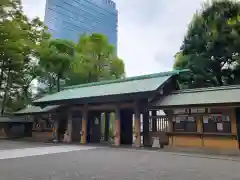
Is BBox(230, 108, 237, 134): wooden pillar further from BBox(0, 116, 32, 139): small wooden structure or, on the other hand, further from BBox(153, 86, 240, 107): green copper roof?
BBox(0, 116, 32, 139): small wooden structure

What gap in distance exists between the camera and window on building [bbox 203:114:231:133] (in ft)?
38.4

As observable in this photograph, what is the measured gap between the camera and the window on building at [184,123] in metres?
12.7

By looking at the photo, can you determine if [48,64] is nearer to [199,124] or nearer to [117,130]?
[117,130]

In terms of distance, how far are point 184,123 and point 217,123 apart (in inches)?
71.2

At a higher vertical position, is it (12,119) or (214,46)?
(214,46)

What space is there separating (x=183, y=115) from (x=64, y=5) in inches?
1609

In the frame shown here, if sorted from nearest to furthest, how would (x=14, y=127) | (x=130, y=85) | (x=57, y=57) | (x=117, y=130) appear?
(x=117, y=130) < (x=130, y=85) < (x=14, y=127) < (x=57, y=57)

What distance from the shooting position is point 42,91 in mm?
31109

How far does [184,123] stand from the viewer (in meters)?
12.9

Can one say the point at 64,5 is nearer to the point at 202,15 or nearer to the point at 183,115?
the point at 202,15

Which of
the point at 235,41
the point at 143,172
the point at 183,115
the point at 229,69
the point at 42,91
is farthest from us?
the point at 42,91

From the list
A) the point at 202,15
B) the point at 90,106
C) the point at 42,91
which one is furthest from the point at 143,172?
the point at 42,91

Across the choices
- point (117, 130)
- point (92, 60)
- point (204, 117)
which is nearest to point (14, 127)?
point (92, 60)

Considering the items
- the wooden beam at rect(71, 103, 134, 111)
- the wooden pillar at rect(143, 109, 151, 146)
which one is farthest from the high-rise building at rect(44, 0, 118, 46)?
the wooden pillar at rect(143, 109, 151, 146)
